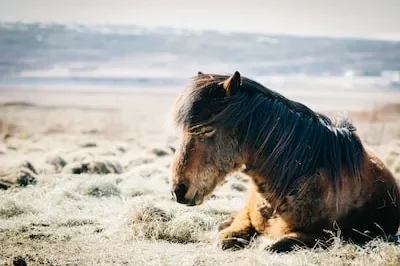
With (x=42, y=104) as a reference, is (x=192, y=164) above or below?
above

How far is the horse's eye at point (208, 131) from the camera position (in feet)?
12.6

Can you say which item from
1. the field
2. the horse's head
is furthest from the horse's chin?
the field

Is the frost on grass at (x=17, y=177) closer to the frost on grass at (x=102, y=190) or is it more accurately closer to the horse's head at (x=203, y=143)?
the frost on grass at (x=102, y=190)

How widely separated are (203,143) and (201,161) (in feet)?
0.41

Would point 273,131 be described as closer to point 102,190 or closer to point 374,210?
point 374,210

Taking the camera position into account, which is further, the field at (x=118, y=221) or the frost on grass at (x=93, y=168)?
the frost on grass at (x=93, y=168)

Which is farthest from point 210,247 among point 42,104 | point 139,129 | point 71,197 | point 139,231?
point 42,104

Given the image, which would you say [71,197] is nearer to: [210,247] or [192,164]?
[210,247]

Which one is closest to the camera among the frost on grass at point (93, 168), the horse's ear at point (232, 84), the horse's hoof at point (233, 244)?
the horse's ear at point (232, 84)

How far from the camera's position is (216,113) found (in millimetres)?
3883

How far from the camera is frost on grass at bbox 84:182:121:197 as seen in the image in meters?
6.54

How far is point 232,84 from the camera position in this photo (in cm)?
392

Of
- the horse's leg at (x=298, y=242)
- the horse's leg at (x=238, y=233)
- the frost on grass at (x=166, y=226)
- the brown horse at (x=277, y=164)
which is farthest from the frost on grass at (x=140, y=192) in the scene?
the horse's leg at (x=298, y=242)

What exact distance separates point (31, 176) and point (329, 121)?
476cm
